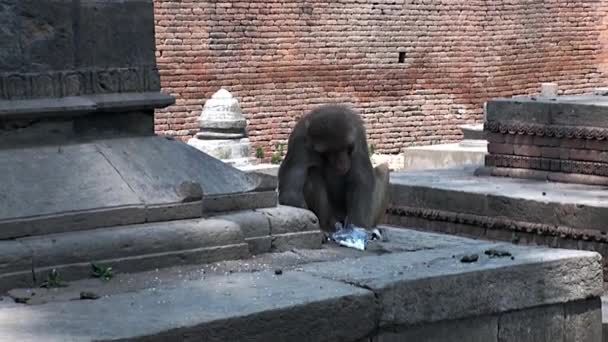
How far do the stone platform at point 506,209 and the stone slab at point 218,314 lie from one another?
360 centimetres

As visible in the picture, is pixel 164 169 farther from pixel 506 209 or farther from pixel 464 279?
pixel 506 209

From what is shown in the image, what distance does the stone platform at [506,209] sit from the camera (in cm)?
791

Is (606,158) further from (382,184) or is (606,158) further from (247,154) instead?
(247,154)

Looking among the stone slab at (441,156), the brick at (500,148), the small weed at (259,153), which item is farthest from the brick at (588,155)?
the small weed at (259,153)

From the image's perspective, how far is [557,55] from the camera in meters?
20.8

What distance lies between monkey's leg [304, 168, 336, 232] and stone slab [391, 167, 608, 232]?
2.51 m

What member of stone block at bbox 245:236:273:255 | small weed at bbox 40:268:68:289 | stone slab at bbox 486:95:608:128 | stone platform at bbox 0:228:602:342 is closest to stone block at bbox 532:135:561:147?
stone slab at bbox 486:95:608:128

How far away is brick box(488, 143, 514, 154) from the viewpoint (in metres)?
9.34

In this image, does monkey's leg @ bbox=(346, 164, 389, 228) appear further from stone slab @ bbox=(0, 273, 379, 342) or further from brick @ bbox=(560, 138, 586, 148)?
brick @ bbox=(560, 138, 586, 148)

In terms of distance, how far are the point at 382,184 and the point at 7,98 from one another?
6.02 ft

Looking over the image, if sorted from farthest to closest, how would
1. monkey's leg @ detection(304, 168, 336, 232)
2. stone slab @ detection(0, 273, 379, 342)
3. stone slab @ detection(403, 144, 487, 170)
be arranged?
stone slab @ detection(403, 144, 487, 170)
monkey's leg @ detection(304, 168, 336, 232)
stone slab @ detection(0, 273, 379, 342)

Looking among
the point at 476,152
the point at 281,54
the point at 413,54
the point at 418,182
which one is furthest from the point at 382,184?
the point at 413,54

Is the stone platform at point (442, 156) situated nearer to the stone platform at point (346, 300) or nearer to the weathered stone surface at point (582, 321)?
the weathered stone surface at point (582, 321)

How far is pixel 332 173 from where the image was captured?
593 centimetres
